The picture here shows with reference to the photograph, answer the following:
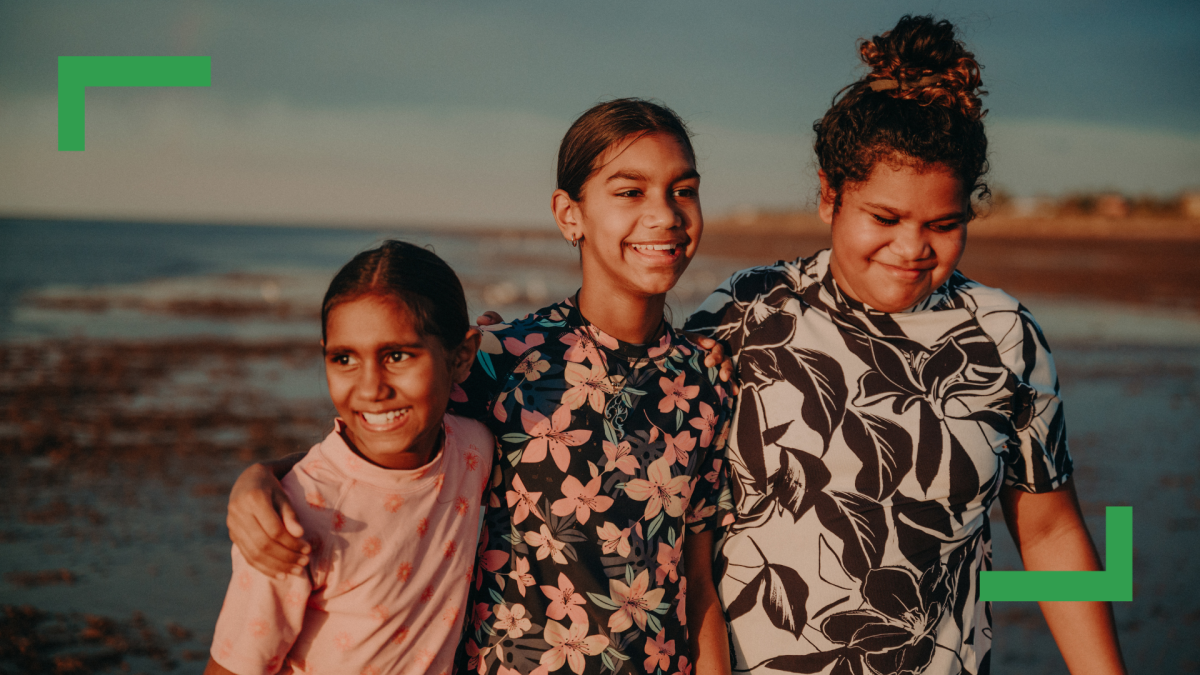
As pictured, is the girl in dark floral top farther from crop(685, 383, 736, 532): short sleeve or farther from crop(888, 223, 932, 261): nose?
crop(888, 223, 932, 261): nose

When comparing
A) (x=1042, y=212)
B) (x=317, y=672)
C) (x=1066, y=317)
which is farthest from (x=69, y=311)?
(x=1042, y=212)

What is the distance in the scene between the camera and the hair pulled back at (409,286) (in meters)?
1.81

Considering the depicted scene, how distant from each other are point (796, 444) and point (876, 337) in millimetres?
363

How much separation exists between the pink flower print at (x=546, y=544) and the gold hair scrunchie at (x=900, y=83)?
4.70 ft

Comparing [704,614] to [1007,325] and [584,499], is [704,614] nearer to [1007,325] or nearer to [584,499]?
[584,499]

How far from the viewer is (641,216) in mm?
2121

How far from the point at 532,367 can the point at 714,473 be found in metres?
0.57

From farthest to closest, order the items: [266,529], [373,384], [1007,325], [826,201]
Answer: [826,201], [1007,325], [373,384], [266,529]

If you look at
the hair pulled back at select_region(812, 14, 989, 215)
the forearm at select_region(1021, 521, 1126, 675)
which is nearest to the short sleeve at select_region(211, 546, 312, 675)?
the hair pulled back at select_region(812, 14, 989, 215)

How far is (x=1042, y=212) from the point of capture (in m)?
52.7

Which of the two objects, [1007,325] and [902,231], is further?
[1007,325]

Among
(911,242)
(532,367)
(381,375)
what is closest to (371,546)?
(381,375)

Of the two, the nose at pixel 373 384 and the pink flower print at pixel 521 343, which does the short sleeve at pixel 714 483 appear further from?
the nose at pixel 373 384

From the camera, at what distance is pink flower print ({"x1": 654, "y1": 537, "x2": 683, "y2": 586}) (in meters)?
2.05
